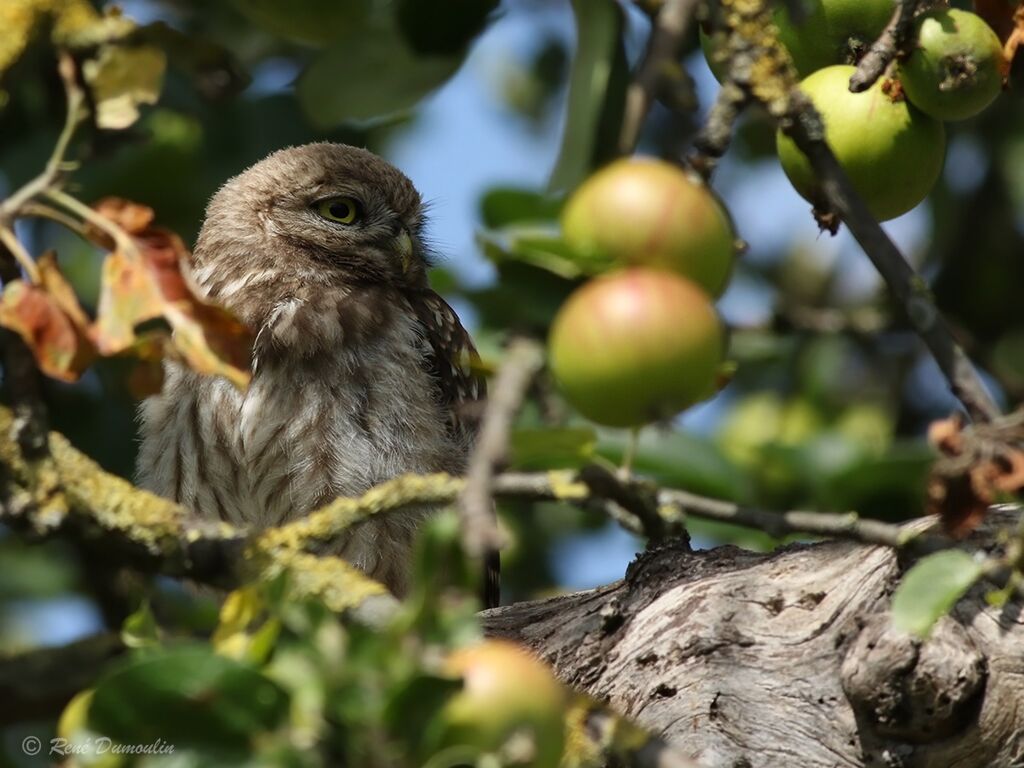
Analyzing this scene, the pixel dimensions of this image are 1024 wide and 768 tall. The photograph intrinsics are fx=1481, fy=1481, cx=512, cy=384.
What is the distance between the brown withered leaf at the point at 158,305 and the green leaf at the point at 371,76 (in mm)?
1172

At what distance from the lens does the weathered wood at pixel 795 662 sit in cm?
253

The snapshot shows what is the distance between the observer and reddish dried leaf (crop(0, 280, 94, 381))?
1.99 metres

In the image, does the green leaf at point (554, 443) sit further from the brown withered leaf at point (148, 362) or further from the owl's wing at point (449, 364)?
the owl's wing at point (449, 364)

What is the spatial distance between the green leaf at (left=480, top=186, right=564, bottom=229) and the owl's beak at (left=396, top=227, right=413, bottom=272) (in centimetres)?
276

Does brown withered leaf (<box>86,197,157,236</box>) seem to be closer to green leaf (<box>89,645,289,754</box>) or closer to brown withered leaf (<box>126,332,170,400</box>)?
brown withered leaf (<box>126,332,170,400</box>)

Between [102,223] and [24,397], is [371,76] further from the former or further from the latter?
[24,397]

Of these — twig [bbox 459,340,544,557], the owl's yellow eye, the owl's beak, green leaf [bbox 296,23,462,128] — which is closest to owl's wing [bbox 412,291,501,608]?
the owl's beak

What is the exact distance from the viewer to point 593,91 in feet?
7.65

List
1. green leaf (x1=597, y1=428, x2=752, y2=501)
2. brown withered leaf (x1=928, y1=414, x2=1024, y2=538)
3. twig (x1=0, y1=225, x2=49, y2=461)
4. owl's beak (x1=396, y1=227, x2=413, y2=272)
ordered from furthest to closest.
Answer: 1. owl's beak (x1=396, y1=227, x2=413, y2=272)
2. green leaf (x1=597, y1=428, x2=752, y2=501)
3. twig (x1=0, y1=225, x2=49, y2=461)
4. brown withered leaf (x1=928, y1=414, x2=1024, y2=538)

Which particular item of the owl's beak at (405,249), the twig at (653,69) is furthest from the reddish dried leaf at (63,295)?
the owl's beak at (405,249)

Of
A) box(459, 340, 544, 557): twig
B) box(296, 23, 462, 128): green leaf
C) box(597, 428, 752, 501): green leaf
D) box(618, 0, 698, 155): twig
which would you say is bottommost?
box(597, 428, 752, 501): green leaf

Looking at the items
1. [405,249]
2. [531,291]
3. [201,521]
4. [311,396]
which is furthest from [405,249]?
[531,291]

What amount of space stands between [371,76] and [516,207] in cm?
102

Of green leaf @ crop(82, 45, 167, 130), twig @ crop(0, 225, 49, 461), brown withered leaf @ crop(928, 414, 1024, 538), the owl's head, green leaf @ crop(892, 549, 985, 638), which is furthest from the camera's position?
the owl's head
